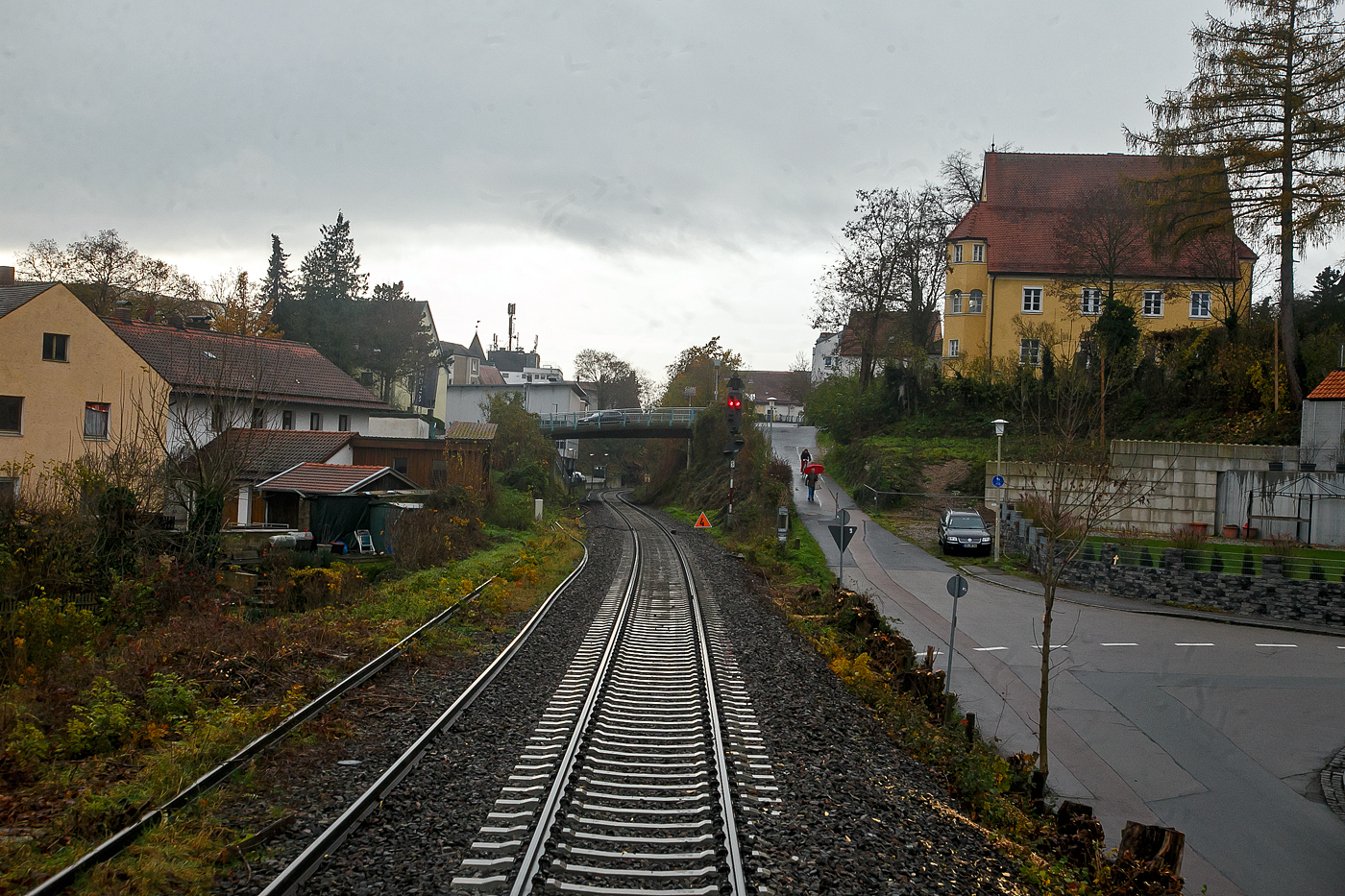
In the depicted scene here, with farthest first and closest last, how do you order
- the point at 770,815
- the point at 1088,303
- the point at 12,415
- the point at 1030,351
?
the point at 1088,303 < the point at 1030,351 < the point at 12,415 < the point at 770,815

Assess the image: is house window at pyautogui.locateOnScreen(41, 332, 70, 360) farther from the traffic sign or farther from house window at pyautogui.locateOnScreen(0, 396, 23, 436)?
the traffic sign

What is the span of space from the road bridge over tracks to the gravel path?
39.5m

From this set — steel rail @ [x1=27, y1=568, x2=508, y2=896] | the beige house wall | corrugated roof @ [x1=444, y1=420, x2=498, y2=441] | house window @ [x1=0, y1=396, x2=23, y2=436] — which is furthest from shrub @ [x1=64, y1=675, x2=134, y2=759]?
corrugated roof @ [x1=444, y1=420, x2=498, y2=441]

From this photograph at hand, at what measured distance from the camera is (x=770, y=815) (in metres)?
6.85

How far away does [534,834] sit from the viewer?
19.9 ft

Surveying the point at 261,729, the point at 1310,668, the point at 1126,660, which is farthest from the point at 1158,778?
the point at 261,729

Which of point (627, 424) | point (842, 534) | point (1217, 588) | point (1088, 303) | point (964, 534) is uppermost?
point (1088, 303)

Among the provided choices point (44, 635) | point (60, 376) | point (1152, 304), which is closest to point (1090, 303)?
point (1152, 304)

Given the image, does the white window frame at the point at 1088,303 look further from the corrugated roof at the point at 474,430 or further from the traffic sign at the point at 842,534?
the traffic sign at the point at 842,534

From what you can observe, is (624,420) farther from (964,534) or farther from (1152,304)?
(1152,304)

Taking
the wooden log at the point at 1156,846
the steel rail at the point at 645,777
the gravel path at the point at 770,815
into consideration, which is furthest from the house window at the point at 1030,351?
the wooden log at the point at 1156,846

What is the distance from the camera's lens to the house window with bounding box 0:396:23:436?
29.1 metres

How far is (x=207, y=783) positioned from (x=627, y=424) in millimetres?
46891

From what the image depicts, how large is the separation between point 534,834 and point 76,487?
56.1 ft
